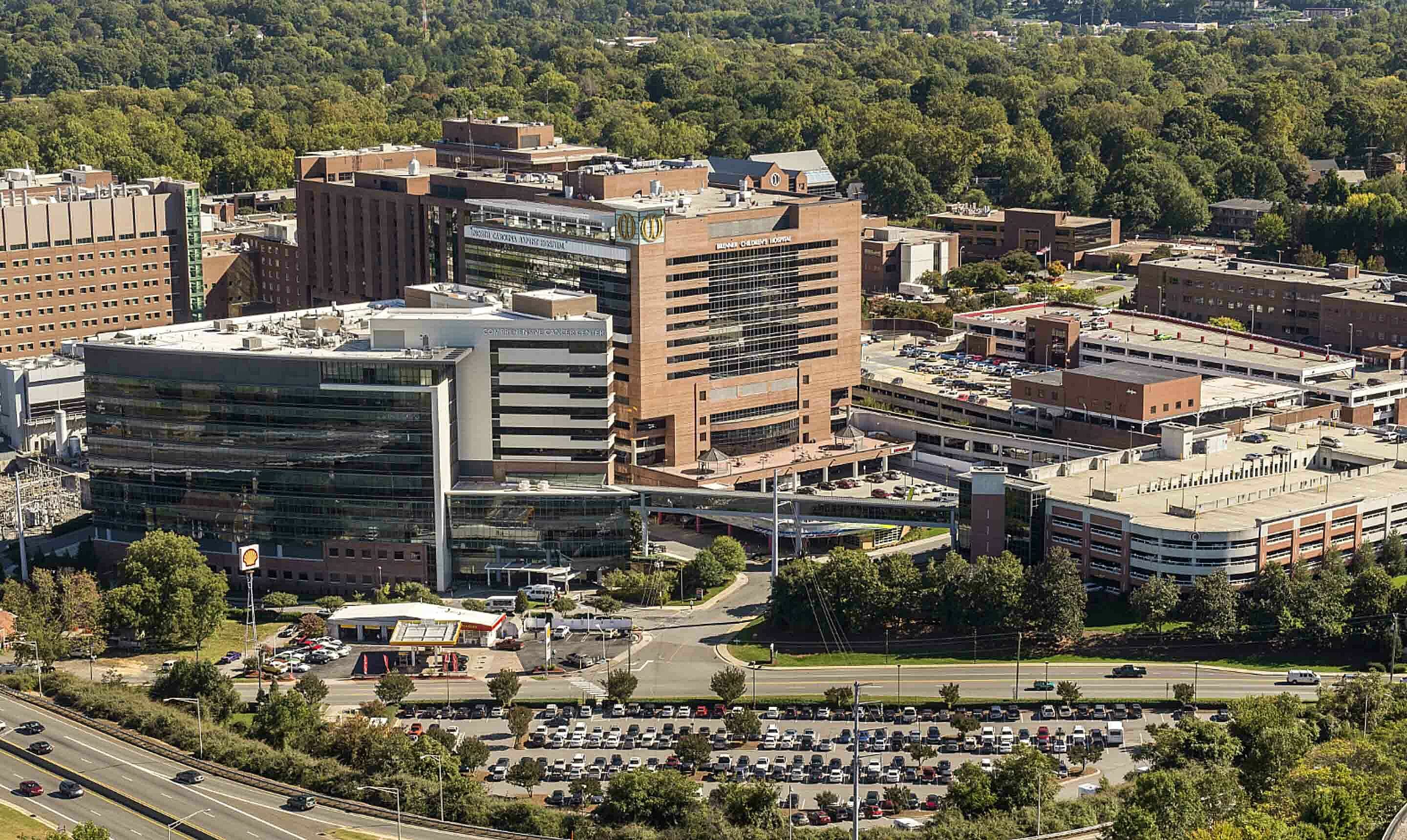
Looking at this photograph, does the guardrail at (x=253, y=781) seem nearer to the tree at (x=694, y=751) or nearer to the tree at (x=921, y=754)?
the tree at (x=694, y=751)

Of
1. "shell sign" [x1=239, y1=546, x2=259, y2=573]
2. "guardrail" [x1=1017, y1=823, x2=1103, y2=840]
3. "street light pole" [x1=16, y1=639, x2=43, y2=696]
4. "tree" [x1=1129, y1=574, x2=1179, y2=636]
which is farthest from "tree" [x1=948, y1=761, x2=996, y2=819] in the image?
"street light pole" [x1=16, y1=639, x2=43, y2=696]

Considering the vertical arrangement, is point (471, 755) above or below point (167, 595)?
below

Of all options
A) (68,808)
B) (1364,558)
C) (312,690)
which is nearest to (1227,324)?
(1364,558)

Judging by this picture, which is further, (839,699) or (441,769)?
(839,699)

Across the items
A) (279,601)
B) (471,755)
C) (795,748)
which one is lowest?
(795,748)

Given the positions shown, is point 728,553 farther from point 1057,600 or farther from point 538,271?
point 538,271

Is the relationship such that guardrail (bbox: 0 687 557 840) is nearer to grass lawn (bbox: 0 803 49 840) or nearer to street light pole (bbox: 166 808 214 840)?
street light pole (bbox: 166 808 214 840)
